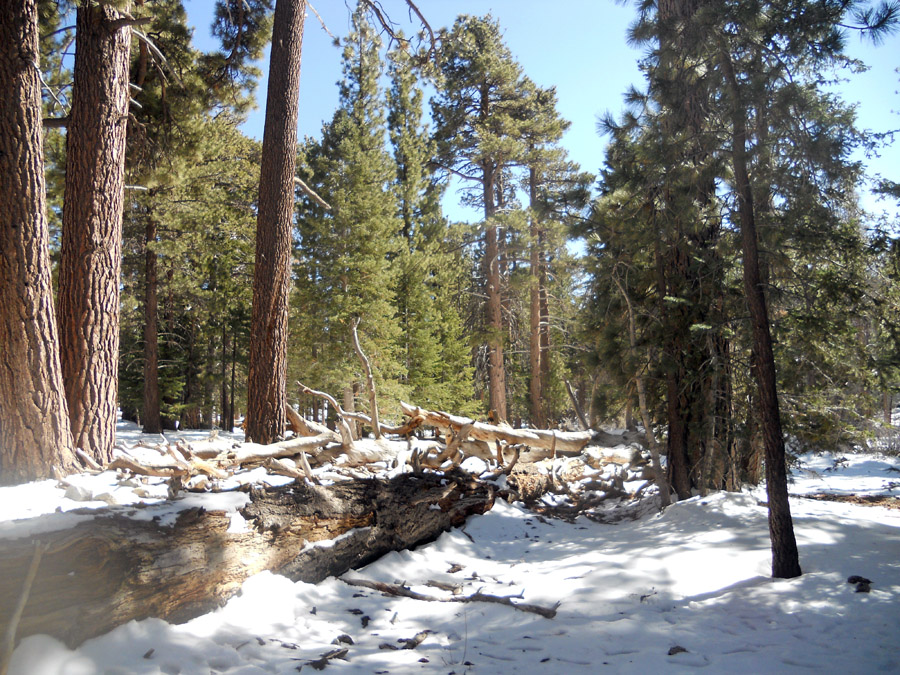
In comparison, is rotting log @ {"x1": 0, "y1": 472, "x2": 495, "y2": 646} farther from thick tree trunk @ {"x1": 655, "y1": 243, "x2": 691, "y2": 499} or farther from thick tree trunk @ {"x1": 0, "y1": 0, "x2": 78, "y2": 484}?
thick tree trunk @ {"x1": 655, "y1": 243, "x2": 691, "y2": 499}

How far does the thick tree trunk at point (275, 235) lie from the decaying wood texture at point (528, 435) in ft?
6.28

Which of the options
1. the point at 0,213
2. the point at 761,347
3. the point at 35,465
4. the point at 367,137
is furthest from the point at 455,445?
the point at 367,137

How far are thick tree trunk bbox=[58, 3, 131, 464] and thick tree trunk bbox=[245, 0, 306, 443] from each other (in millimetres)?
1870

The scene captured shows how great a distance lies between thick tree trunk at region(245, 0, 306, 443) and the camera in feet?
24.6

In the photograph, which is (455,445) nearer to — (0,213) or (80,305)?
(80,305)

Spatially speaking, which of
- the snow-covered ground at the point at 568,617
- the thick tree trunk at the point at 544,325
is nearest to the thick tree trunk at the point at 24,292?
the snow-covered ground at the point at 568,617

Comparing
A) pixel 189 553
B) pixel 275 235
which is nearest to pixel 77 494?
pixel 189 553

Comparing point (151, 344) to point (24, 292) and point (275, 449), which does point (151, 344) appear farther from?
point (24, 292)

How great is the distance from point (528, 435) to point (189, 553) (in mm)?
5528

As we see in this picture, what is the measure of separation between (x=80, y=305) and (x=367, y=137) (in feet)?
53.6

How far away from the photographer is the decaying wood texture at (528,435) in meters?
7.72

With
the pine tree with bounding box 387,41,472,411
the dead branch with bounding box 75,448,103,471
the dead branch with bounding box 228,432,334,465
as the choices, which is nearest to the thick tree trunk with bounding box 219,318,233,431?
the pine tree with bounding box 387,41,472,411

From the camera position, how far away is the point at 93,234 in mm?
5867

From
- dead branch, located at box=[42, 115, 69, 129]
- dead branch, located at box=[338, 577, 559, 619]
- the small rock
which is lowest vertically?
dead branch, located at box=[338, 577, 559, 619]
